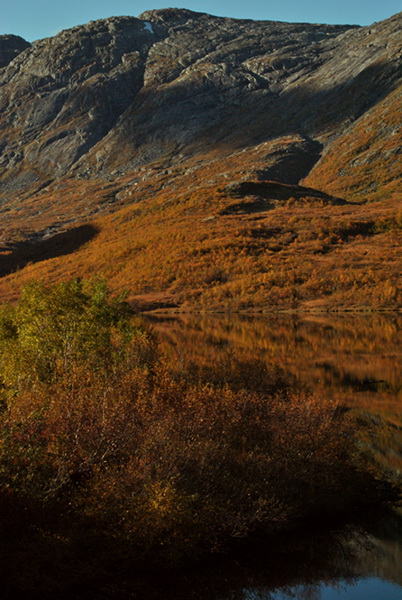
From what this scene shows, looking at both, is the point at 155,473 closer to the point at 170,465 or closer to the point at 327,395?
the point at 170,465

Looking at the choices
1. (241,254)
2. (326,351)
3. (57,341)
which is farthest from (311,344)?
(241,254)

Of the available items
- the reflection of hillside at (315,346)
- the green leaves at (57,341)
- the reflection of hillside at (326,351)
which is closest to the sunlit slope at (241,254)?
the reflection of hillside at (326,351)

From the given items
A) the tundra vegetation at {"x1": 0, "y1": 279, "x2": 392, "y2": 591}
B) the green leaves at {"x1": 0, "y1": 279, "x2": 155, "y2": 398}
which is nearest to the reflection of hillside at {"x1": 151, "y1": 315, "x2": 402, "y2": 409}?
the green leaves at {"x1": 0, "y1": 279, "x2": 155, "y2": 398}

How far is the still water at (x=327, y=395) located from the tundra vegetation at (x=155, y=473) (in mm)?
884

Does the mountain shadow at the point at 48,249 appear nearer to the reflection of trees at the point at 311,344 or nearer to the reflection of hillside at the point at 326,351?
the reflection of hillside at the point at 326,351

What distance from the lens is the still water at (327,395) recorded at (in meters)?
11.9

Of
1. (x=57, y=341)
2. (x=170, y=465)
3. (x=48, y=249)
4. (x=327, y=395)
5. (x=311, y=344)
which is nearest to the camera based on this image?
(x=170, y=465)

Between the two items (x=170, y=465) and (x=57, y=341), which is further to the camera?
(x=57, y=341)

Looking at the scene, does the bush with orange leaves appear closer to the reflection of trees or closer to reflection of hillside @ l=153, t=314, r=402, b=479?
reflection of hillside @ l=153, t=314, r=402, b=479

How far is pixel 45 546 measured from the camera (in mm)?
10562

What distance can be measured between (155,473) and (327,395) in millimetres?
17611

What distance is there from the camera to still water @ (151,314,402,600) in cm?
1193

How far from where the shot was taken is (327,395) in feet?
92.8

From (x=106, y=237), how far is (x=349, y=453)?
4632 inches
